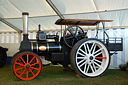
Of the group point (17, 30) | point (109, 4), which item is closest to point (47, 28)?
point (17, 30)

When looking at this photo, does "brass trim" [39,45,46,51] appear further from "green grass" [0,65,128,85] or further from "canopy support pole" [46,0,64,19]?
"canopy support pole" [46,0,64,19]

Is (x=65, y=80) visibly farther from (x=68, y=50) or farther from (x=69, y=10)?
(x=69, y=10)

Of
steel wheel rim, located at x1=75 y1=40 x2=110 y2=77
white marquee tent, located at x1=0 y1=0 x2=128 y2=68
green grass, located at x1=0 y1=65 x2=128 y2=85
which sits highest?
white marquee tent, located at x1=0 y1=0 x2=128 y2=68

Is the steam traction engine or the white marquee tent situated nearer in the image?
the steam traction engine

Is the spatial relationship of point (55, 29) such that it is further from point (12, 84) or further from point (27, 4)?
point (12, 84)

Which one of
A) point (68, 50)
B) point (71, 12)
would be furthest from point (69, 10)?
point (68, 50)

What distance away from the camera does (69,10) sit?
18.4 feet

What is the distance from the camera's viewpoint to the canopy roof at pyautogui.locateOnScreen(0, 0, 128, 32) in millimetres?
5074

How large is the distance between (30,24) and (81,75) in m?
4.08

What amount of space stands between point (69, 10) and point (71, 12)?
5.9 inches

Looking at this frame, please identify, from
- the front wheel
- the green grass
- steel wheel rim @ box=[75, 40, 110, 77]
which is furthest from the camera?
steel wheel rim @ box=[75, 40, 110, 77]

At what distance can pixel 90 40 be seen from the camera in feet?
13.1

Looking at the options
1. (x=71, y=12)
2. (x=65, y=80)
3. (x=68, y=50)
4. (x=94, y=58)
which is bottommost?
(x=65, y=80)

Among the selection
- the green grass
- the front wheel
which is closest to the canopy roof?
the front wheel
